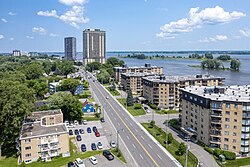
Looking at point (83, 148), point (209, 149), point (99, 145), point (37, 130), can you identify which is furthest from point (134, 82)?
point (37, 130)

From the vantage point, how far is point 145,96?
Answer: 8400cm

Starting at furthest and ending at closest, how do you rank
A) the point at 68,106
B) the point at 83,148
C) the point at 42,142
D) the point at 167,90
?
the point at 167,90, the point at 68,106, the point at 83,148, the point at 42,142

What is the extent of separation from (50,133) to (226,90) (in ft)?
122

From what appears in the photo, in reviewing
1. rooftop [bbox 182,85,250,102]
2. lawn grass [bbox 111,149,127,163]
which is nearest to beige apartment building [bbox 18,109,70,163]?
lawn grass [bbox 111,149,127,163]

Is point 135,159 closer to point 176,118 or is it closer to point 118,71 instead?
point 176,118

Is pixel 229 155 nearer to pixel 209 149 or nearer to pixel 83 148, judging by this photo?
pixel 209 149

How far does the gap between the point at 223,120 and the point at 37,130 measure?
111 feet

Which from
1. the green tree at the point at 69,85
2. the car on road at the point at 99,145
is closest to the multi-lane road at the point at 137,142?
the car on road at the point at 99,145

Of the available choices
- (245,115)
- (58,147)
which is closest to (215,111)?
(245,115)

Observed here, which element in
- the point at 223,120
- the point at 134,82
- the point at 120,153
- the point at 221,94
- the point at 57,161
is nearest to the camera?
the point at 57,161

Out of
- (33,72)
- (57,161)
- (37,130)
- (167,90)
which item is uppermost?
(33,72)

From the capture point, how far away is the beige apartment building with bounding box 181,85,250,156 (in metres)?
42.8

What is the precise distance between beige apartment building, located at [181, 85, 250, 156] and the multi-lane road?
32.1ft

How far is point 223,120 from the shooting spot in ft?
145
